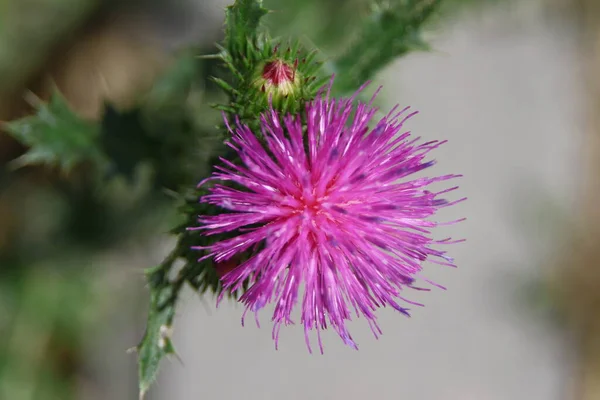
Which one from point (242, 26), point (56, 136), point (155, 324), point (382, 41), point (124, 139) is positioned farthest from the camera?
point (124, 139)

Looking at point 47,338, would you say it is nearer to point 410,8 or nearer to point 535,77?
point 410,8

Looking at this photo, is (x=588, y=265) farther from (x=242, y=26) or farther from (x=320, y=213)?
(x=242, y=26)

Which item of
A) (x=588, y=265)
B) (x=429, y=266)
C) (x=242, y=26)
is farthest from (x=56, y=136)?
(x=588, y=265)

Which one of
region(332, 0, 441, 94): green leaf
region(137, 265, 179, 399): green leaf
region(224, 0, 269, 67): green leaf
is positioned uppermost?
region(332, 0, 441, 94): green leaf

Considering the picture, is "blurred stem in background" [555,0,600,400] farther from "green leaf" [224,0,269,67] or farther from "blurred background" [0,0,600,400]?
"green leaf" [224,0,269,67]

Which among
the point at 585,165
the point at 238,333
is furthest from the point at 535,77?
the point at 238,333

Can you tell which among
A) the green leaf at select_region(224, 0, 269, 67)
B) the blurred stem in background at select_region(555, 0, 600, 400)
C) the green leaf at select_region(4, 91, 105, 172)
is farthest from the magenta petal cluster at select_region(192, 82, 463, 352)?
the blurred stem in background at select_region(555, 0, 600, 400)
